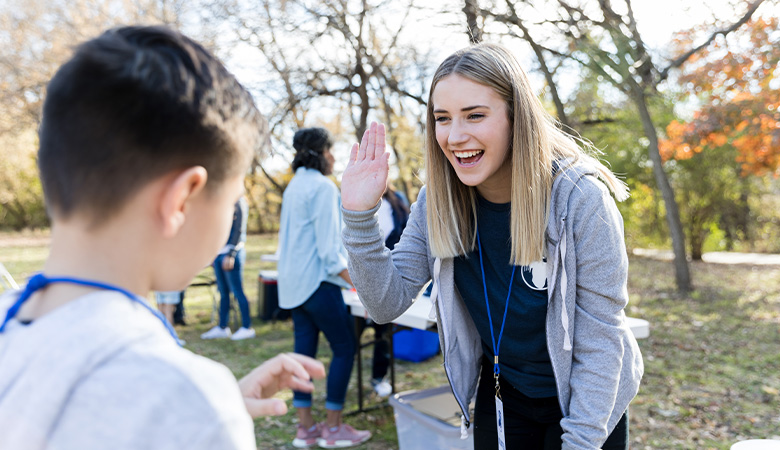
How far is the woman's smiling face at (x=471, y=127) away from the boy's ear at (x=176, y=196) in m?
1.11

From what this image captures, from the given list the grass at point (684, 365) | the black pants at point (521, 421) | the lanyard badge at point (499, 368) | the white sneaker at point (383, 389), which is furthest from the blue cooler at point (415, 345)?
the lanyard badge at point (499, 368)

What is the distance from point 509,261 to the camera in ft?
5.88

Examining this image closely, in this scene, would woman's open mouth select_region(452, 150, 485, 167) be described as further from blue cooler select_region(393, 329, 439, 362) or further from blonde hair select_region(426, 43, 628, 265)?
blue cooler select_region(393, 329, 439, 362)

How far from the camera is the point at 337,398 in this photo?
395cm

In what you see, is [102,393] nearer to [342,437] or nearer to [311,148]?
[311,148]

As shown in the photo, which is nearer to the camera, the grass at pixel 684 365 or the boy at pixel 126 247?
the boy at pixel 126 247

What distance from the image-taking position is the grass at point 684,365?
4.04 meters

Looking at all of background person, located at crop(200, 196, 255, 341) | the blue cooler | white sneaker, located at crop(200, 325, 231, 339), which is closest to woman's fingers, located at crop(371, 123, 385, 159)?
the blue cooler

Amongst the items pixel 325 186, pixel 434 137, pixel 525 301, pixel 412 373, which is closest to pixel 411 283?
pixel 525 301

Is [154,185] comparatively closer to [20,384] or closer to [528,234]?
[20,384]

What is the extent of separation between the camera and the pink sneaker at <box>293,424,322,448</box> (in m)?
3.96

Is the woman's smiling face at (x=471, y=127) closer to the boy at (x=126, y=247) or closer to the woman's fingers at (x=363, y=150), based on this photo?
the woman's fingers at (x=363, y=150)

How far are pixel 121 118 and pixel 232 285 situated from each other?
20.3 ft

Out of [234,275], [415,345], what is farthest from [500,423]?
[234,275]
